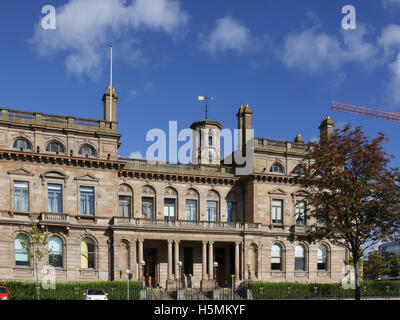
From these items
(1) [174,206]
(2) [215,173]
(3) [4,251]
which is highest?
(2) [215,173]

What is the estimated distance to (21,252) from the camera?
4566cm

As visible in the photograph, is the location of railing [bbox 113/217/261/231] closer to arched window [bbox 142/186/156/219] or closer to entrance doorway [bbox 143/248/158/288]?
arched window [bbox 142/186/156/219]

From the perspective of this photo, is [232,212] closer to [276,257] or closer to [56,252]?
[276,257]

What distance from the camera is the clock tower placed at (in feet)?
244

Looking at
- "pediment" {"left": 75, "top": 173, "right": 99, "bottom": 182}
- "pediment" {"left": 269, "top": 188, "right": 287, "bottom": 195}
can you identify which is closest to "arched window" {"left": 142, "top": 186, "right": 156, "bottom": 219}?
"pediment" {"left": 75, "top": 173, "right": 99, "bottom": 182}

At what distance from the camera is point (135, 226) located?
49281 millimetres

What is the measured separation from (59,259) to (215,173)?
18.7 meters

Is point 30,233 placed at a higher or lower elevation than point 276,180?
lower

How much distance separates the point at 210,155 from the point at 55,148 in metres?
30.3

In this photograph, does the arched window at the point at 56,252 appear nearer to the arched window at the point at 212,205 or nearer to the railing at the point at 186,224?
the railing at the point at 186,224
